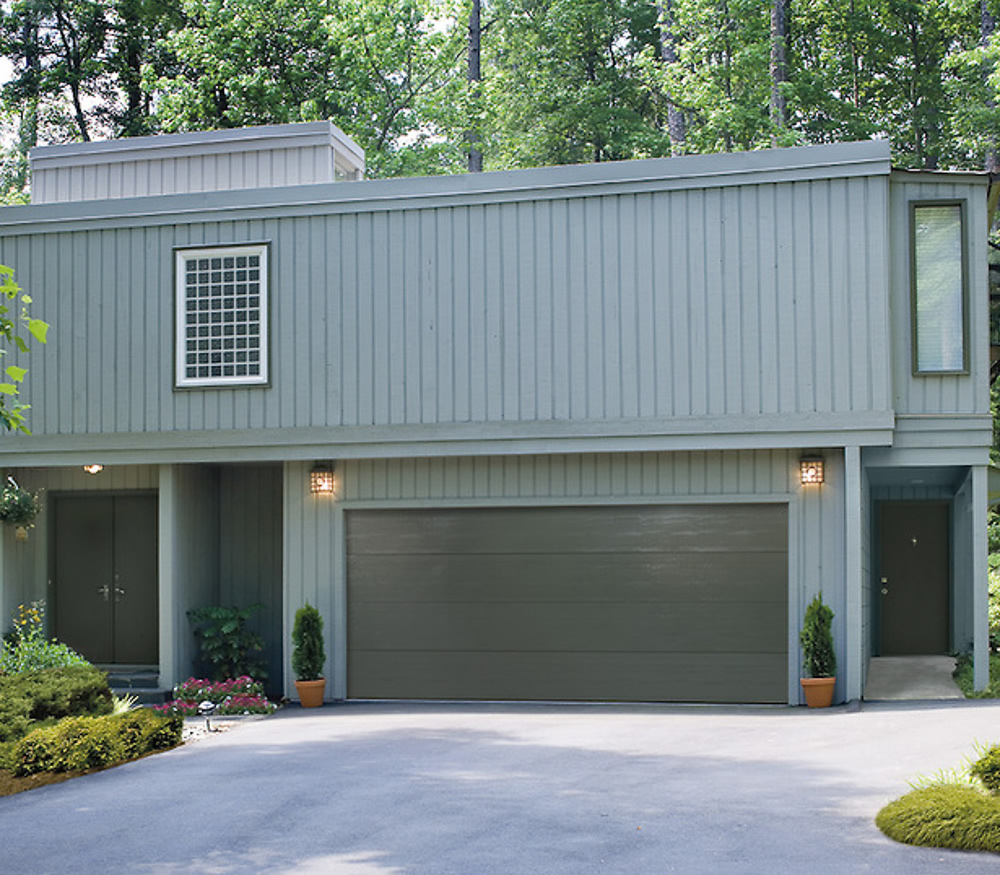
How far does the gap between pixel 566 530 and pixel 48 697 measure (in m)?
5.25

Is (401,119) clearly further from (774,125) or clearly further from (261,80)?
(774,125)

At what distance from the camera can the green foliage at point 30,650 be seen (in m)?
13.7

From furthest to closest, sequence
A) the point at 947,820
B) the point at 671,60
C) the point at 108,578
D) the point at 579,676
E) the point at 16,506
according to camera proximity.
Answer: the point at 671,60
the point at 108,578
the point at 16,506
the point at 579,676
the point at 947,820

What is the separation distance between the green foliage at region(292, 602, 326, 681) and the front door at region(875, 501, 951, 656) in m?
7.19

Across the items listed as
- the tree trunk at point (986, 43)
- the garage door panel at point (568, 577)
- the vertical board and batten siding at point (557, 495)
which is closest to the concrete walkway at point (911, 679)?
the vertical board and batten siding at point (557, 495)

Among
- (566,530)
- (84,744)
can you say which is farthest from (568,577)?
(84,744)

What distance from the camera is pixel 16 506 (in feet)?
47.8

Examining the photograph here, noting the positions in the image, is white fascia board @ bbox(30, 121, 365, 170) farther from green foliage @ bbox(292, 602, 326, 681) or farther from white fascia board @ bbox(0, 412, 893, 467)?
green foliage @ bbox(292, 602, 326, 681)

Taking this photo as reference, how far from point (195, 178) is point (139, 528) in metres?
4.10

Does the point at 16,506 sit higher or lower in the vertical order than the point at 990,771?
higher

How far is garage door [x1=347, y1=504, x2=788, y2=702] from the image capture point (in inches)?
517

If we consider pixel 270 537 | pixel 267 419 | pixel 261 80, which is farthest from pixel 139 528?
pixel 261 80

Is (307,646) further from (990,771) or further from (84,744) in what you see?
(990,771)

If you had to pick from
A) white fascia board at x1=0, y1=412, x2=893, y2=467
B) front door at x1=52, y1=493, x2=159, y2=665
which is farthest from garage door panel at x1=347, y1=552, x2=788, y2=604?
front door at x1=52, y1=493, x2=159, y2=665
